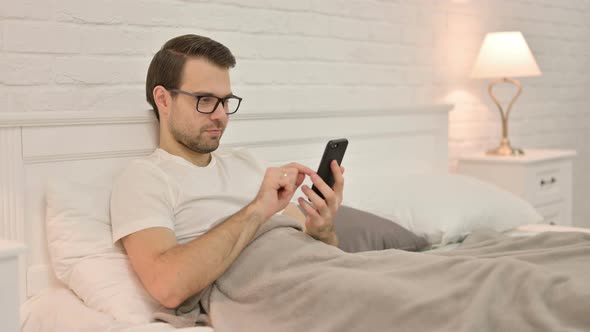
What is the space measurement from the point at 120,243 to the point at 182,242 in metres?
0.15

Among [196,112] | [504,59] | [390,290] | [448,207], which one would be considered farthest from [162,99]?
[504,59]

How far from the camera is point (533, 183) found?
3287 mm

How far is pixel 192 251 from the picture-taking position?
1547 millimetres

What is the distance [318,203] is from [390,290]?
1.52ft

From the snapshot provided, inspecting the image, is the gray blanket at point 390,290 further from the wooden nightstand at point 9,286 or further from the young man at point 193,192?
the wooden nightstand at point 9,286

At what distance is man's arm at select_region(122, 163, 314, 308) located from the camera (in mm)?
1520

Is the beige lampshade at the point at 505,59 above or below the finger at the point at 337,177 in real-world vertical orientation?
above

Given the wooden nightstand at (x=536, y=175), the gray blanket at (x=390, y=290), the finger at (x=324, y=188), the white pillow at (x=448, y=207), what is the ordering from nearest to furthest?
the gray blanket at (x=390, y=290) → the finger at (x=324, y=188) → the white pillow at (x=448, y=207) → the wooden nightstand at (x=536, y=175)

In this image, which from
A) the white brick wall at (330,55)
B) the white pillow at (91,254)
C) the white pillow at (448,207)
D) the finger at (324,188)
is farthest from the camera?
the white pillow at (448,207)

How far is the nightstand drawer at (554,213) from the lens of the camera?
3.36 m

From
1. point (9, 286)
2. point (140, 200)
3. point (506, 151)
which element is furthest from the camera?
point (506, 151)

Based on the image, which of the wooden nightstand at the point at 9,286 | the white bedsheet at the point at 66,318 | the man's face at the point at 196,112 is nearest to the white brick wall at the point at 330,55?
the man's face at the point at 196,112

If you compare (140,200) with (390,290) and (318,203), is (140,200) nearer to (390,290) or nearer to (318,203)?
(318,203)

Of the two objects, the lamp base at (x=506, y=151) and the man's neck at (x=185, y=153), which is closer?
the man's neck at (x=185, y=153)
